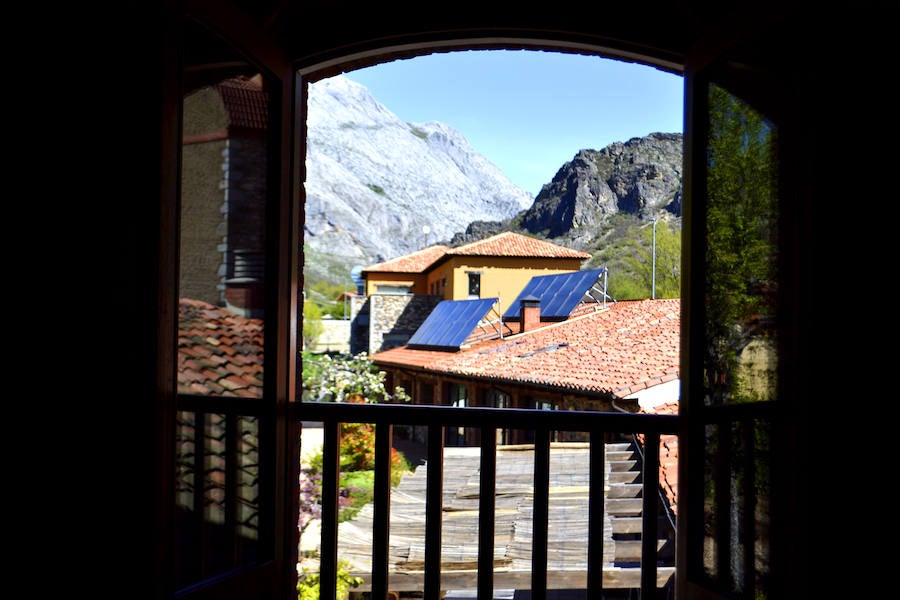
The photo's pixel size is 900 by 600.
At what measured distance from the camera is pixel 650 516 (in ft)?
6.57

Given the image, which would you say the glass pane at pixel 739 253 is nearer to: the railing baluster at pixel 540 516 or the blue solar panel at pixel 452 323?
the railing baluster at pixel 540 516

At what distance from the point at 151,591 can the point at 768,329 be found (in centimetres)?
148

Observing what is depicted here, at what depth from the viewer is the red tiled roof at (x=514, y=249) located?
22.8m

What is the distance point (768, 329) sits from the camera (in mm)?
1577

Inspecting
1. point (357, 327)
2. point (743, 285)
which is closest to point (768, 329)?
point (743, 285)

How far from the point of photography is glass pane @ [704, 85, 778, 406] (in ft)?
5.22

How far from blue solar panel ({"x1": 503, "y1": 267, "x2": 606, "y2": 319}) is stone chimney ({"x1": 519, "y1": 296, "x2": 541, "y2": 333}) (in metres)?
0.13

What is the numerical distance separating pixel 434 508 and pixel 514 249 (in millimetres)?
21582

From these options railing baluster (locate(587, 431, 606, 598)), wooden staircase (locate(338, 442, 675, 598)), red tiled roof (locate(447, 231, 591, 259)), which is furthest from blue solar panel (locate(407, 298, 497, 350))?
railing baluster (locate(587, 431, 606, 598))

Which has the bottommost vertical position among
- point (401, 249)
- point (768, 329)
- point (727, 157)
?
point (768, 329)

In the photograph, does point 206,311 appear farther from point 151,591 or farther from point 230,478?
point 151,591

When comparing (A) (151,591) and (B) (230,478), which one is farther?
(B) (230,478)

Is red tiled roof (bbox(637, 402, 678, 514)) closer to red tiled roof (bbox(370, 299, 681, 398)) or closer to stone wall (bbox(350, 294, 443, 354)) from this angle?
red tiled roof (bbox(370, 299, 681, 398))

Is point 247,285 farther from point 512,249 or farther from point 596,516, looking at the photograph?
point 512,249
